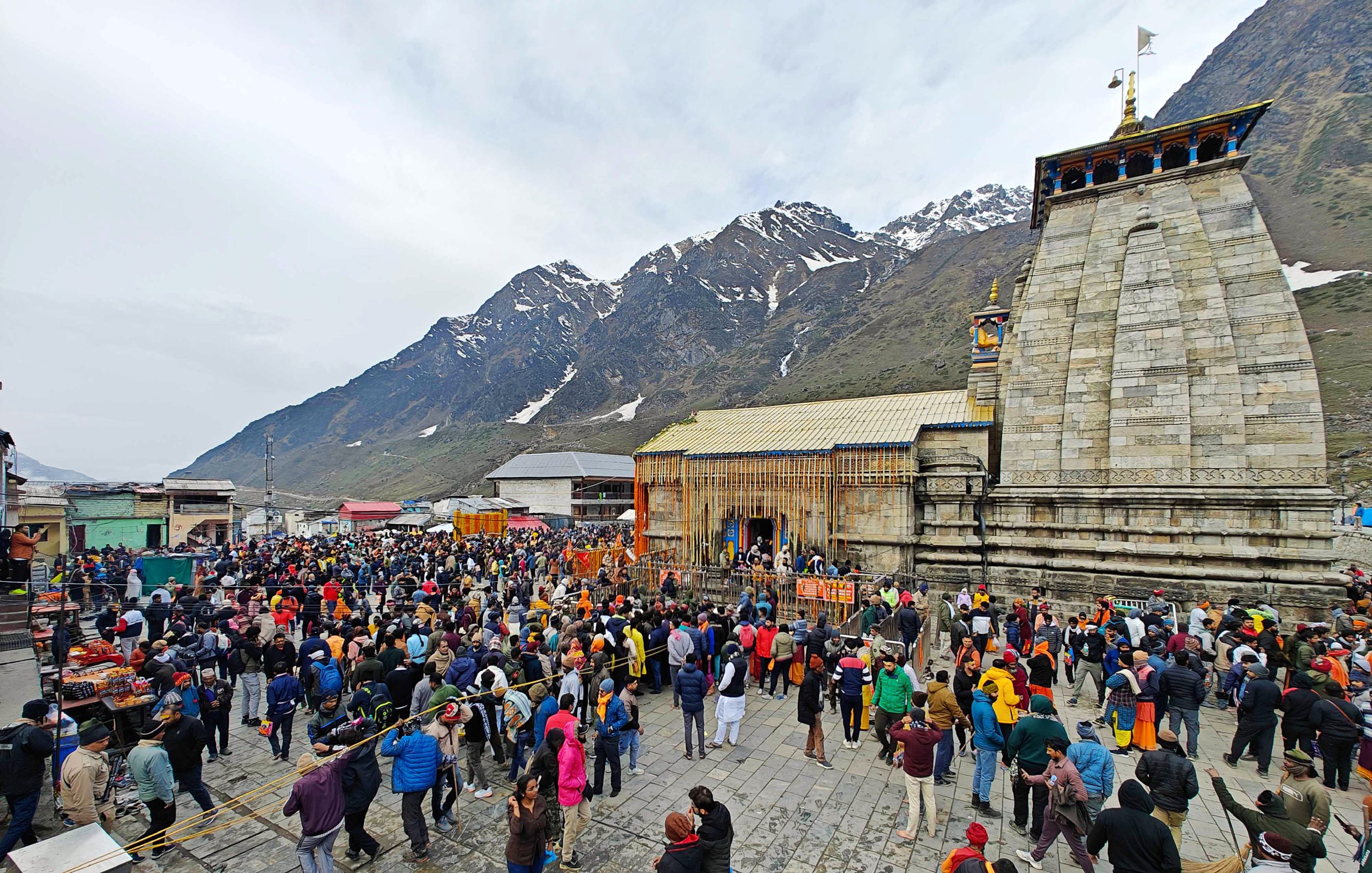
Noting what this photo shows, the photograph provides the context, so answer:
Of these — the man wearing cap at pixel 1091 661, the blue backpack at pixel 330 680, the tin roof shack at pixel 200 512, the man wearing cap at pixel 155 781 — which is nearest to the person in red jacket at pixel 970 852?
the man wearing cap at pixel 1091 661

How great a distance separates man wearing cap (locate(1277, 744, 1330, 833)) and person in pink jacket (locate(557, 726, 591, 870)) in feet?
20.3

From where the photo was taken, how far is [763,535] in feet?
65.4

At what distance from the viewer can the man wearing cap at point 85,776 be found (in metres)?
5.39

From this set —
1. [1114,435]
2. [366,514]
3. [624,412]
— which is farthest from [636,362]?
[1114,435]

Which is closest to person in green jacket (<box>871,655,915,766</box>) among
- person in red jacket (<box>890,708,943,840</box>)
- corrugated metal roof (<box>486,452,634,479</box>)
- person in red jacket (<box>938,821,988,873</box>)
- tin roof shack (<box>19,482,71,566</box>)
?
person in red jacket (<box>890,708,943,840</box>)

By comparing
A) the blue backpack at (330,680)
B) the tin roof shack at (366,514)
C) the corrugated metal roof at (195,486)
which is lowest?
the tin roof shack at (366,514)

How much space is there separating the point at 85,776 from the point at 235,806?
5.88 feet

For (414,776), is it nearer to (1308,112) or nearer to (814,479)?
(814,479)

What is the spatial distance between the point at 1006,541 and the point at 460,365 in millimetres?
193054

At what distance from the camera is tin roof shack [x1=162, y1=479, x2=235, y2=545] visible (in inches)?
1489

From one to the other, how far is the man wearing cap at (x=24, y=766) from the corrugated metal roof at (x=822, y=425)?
15750 mm

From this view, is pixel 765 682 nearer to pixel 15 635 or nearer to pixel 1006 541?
pixel 1006 541

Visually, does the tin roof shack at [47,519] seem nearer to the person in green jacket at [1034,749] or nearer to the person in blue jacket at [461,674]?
the person in blue jacket at [461,674]

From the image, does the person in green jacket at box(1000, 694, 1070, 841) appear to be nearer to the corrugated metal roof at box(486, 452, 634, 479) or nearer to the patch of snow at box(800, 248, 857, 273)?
the corrugated metal roof at box(486, 452, 634, 479)
